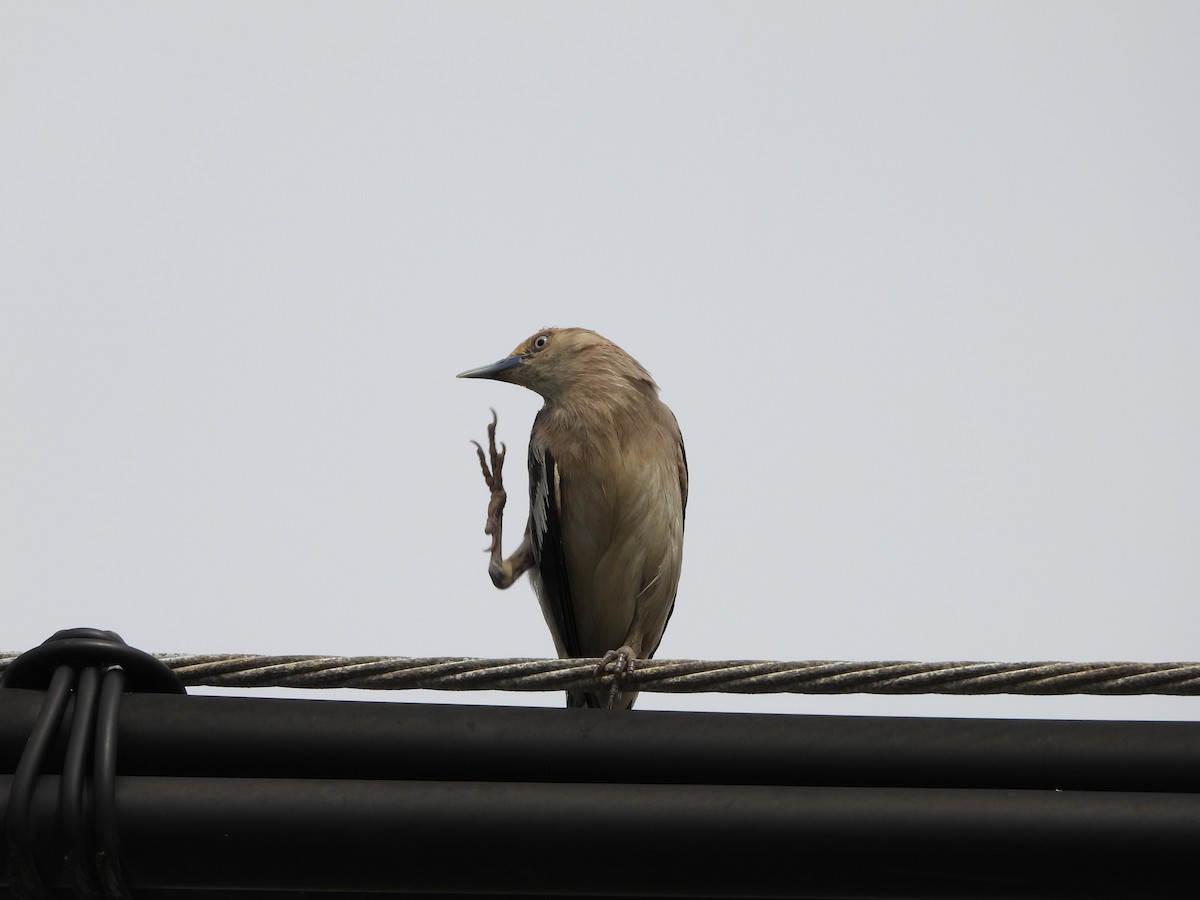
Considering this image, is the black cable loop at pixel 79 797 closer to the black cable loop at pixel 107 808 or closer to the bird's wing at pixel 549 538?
the black cable loop at pixel 107 808

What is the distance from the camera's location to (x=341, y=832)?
6.44 feet

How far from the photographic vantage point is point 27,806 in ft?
6.23

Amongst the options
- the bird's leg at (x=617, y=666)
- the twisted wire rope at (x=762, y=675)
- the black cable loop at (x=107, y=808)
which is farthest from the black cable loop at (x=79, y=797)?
the bird's leg at (x=617, y=666)

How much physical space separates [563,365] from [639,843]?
3800 mm

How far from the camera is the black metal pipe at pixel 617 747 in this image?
204cm

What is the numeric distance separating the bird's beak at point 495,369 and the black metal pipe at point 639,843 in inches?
153

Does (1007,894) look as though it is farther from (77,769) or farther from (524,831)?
(77,769)

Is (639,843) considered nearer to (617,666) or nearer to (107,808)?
(107,808)

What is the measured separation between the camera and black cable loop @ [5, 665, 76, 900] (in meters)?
1.89

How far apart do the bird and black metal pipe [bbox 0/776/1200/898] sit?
2.74m

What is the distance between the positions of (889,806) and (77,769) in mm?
1272

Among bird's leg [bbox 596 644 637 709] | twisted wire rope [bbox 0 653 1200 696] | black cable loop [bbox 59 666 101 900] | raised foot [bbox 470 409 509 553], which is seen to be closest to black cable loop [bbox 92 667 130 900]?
black cable loop [bbox 59 666 101 900]

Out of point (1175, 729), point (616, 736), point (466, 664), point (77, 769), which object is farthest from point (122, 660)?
point (1175, 729)

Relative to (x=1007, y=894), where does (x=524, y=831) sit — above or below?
above
